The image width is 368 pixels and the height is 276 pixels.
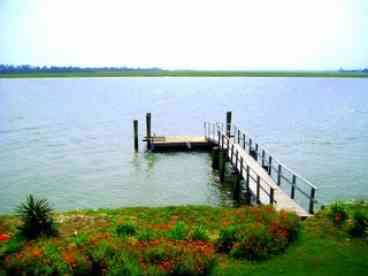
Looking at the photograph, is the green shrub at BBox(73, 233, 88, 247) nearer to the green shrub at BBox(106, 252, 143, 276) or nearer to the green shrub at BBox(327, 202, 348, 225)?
the green shrub at BBox(106, 252, 143, 276)

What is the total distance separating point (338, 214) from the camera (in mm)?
12602

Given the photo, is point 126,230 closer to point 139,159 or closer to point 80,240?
point 80,240

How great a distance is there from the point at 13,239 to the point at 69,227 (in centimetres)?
220

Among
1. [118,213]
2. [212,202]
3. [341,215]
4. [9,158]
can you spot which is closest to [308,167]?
[212,202]

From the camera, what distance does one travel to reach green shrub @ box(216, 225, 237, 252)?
34.8 ft

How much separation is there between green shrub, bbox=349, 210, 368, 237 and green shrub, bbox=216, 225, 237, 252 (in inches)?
157

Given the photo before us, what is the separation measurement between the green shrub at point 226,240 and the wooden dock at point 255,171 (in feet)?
15.3

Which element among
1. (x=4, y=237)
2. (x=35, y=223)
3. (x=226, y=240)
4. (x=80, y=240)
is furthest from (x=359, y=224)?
(x=4, y=237)

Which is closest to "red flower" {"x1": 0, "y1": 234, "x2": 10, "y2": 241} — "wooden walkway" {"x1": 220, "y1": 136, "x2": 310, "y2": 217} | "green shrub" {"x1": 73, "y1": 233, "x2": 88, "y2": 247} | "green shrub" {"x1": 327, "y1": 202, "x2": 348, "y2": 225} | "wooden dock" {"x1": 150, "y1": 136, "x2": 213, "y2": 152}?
"green shrub" {"x1": 73, "y1": 233, "x2": 88, "y2": 247}

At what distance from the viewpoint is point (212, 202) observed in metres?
20.4

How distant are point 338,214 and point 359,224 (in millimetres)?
1068

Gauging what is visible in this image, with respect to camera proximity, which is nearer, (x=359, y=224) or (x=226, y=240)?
(x=226, y=240)

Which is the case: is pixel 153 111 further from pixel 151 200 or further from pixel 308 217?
pixel 308 217

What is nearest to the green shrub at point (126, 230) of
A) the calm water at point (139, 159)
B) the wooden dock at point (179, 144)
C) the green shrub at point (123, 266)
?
the green shrub at point (123, 266)
